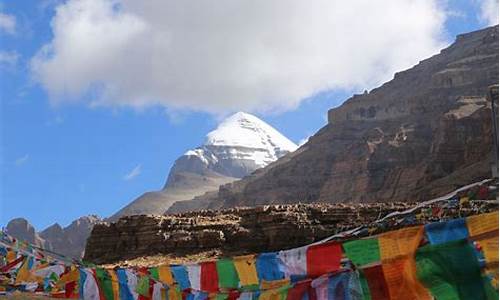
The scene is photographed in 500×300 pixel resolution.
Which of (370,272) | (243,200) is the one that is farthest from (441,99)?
(370,272)

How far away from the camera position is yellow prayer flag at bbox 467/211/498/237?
6207 mm

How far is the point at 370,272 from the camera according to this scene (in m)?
7.09

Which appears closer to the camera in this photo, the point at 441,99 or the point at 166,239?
the point at 166,239

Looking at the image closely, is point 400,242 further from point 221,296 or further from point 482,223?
point 221,296

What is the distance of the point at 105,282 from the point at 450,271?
793 cm

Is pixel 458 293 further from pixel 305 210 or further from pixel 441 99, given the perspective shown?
pixel 441 99

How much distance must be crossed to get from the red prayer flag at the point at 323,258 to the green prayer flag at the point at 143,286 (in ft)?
14.0

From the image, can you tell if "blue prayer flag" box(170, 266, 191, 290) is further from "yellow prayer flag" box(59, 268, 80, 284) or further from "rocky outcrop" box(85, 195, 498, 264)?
"rocky outcrop" box(85, 195, 498, 264)

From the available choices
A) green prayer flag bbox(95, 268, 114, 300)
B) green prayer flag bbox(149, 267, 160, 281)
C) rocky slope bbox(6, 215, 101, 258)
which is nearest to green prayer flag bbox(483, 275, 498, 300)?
green prayer flag bbox(149, 267, 160, 281)

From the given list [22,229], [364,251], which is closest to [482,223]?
[364,251]

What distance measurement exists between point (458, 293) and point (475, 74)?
357 ft

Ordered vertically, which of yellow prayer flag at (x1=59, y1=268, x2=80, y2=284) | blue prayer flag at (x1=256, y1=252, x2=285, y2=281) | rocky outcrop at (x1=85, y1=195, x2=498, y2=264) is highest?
rocky outcrop at (x1=85, y1=195, x2=498, y2=264)

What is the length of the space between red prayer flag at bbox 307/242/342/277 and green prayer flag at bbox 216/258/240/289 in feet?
4.56

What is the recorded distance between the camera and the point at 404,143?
90625 millimetres
